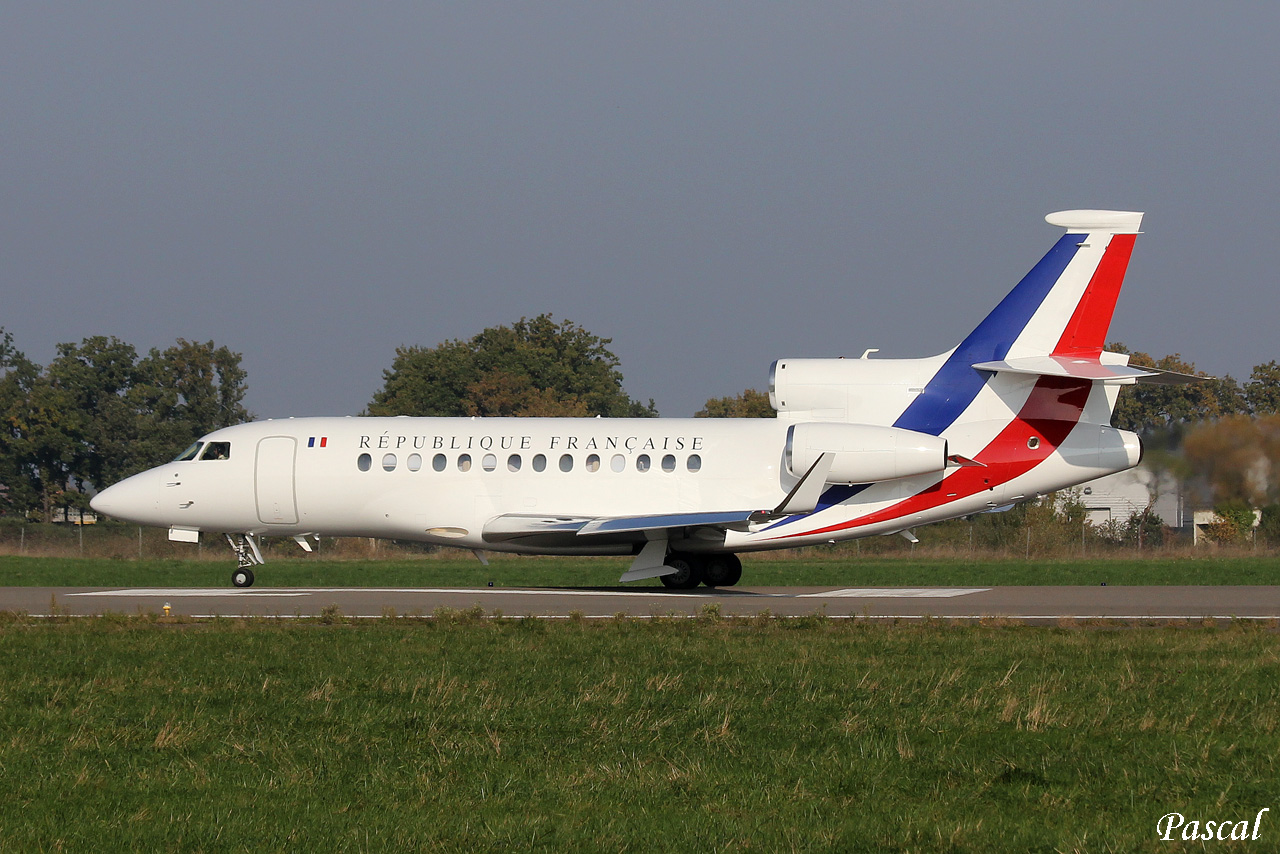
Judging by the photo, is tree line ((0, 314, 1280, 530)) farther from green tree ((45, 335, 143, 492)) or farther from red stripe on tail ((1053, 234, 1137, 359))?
red stripe on tail ((1053, 234, 1137, 359))

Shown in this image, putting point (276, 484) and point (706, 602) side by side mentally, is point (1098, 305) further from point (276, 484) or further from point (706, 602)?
point (276, 484)

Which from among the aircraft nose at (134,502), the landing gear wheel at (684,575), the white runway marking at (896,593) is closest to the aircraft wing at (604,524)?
the landing gear wheel at (684,575)

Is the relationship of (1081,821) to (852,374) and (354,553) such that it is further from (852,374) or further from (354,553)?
(354,553)

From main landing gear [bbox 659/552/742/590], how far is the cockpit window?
863 centimetres

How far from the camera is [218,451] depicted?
25.3m

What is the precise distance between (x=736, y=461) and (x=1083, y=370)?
6090mm

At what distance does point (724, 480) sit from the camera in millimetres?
23609

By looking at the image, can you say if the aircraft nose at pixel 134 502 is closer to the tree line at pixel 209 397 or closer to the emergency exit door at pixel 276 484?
the emergency exit door at pixel 276 484

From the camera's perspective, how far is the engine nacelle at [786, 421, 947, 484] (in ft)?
Answer: 73.7

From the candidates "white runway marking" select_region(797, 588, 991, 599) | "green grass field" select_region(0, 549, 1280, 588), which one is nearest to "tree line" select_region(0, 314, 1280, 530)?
"green grass field" select_region(0, 549, 1280, 588)

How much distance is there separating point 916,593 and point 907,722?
1427 centimetres

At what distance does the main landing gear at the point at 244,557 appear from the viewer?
974 inches

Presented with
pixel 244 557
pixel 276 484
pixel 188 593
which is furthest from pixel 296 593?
pixel 244 557

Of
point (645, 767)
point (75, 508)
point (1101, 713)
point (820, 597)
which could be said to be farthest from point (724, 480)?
point (75, 508)
